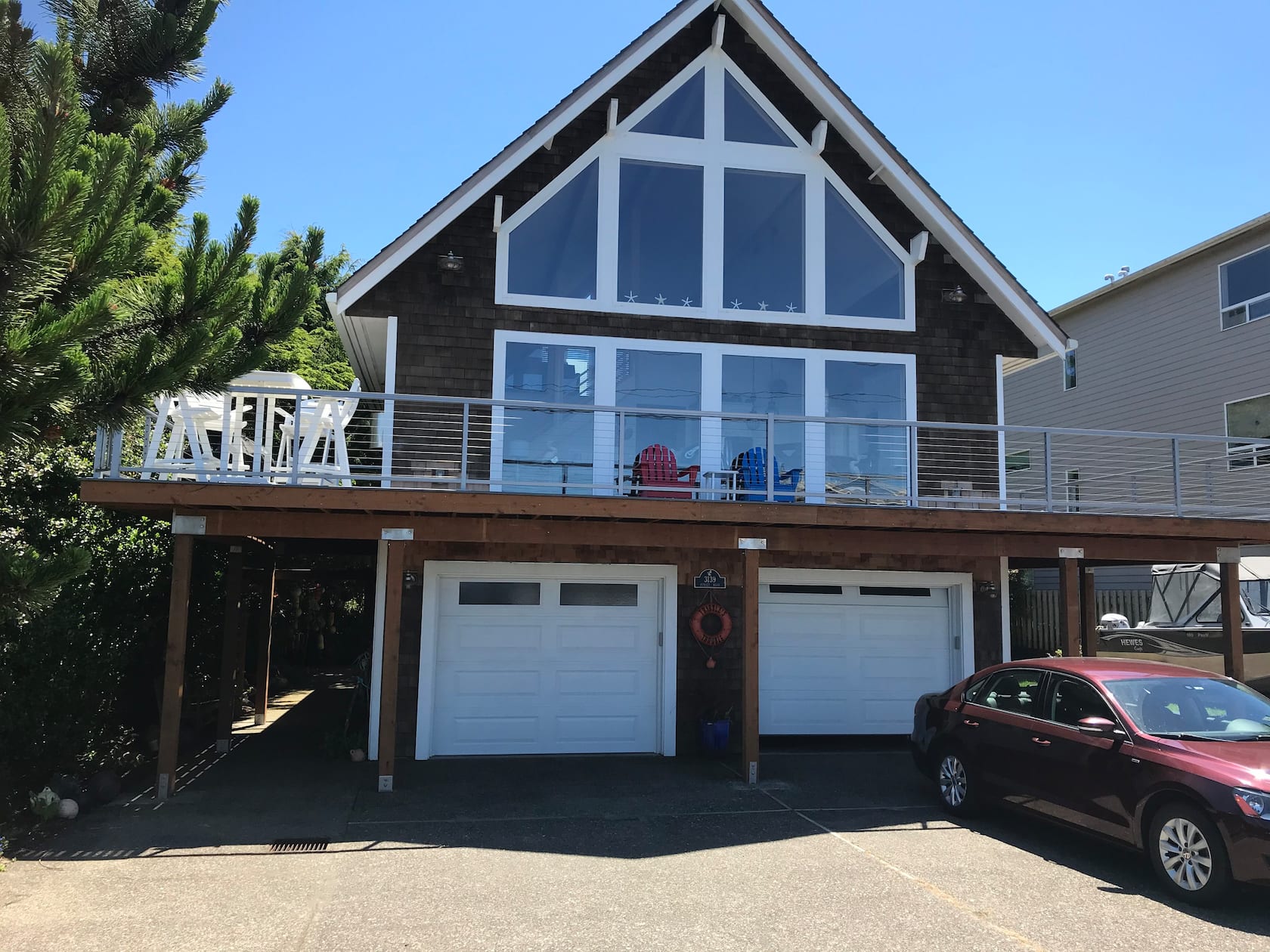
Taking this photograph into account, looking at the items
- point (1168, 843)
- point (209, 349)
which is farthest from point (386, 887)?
point (1168, 843)

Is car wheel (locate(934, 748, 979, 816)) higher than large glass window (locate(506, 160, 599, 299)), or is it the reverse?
large glass window (locate(506, 160, 599, 299))

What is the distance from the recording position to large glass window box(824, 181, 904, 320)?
12711 millimetres

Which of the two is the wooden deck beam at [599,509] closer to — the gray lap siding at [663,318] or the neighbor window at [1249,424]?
the gray lap siding at [663,318]

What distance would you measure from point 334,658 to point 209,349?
1754cm

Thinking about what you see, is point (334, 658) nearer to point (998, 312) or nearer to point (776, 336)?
point (776, 336)

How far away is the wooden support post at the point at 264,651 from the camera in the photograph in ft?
46.3

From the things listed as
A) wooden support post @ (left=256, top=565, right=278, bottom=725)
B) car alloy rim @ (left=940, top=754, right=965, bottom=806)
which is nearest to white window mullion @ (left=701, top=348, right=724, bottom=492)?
car alloy rim @ (left=940, top=754, right=965, bottom=806)

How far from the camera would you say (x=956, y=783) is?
8547 mm

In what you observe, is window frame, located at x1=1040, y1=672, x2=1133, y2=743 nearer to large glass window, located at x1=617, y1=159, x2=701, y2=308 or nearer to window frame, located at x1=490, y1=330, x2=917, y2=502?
window frame, located at x1=490, y1=330, x2=917, y2=502

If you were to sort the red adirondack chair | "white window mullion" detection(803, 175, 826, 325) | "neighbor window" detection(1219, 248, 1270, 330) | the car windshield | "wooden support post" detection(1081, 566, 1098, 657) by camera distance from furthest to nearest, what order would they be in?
1. "neighbor window" detection(1219, 248, 1270, 330)
2. "white window mullion" detection(803, 175, 826, 325)
3. "wooden support post" detection(1081, 566, 1098, 657)
4. the red adirondack chair
5. the car windshield

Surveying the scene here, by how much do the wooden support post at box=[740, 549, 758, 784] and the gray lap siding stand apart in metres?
3.57

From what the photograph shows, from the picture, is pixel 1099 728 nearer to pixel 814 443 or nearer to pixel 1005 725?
pixel 1005 725

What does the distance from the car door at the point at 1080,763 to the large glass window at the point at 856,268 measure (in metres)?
6.30

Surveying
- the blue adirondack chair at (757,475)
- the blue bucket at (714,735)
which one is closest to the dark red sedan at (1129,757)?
the blue bucket at (714,735)
